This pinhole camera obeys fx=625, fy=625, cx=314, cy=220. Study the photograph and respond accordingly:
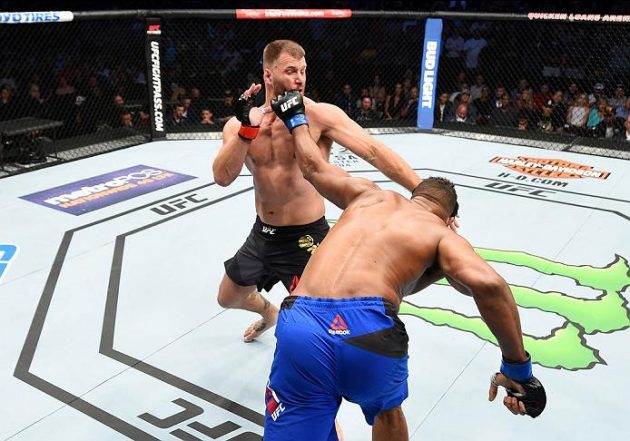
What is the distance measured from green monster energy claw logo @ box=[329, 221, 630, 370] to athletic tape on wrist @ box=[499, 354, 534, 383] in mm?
1297

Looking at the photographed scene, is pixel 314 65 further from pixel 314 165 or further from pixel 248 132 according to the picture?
pixel 314 165

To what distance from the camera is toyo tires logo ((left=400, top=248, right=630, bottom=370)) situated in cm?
309

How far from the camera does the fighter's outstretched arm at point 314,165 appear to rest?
2129mm

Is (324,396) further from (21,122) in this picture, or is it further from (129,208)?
(21,122)

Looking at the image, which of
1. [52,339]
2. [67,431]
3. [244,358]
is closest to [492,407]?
[244,358]

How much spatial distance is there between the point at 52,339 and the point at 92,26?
750 cm

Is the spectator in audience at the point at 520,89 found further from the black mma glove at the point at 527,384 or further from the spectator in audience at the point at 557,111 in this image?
the black mma glove at the point at 527,384

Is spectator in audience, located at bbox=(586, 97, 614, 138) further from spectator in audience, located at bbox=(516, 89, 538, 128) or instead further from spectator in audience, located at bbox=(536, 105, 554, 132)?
spectator in audience, located at bbox=(516, 89, 538, 128)

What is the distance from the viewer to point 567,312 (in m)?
3.48

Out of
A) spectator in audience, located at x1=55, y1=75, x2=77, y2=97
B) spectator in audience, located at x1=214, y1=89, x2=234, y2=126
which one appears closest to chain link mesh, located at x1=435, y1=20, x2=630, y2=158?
spectator in audience, located at x1=214, y1=89, x2=234, y2=126

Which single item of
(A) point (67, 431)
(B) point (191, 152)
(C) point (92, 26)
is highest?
(C) point (92, 26)

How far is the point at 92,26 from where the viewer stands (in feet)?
31.0

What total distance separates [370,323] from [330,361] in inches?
6.0

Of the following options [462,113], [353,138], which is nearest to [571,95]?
[462,113]
